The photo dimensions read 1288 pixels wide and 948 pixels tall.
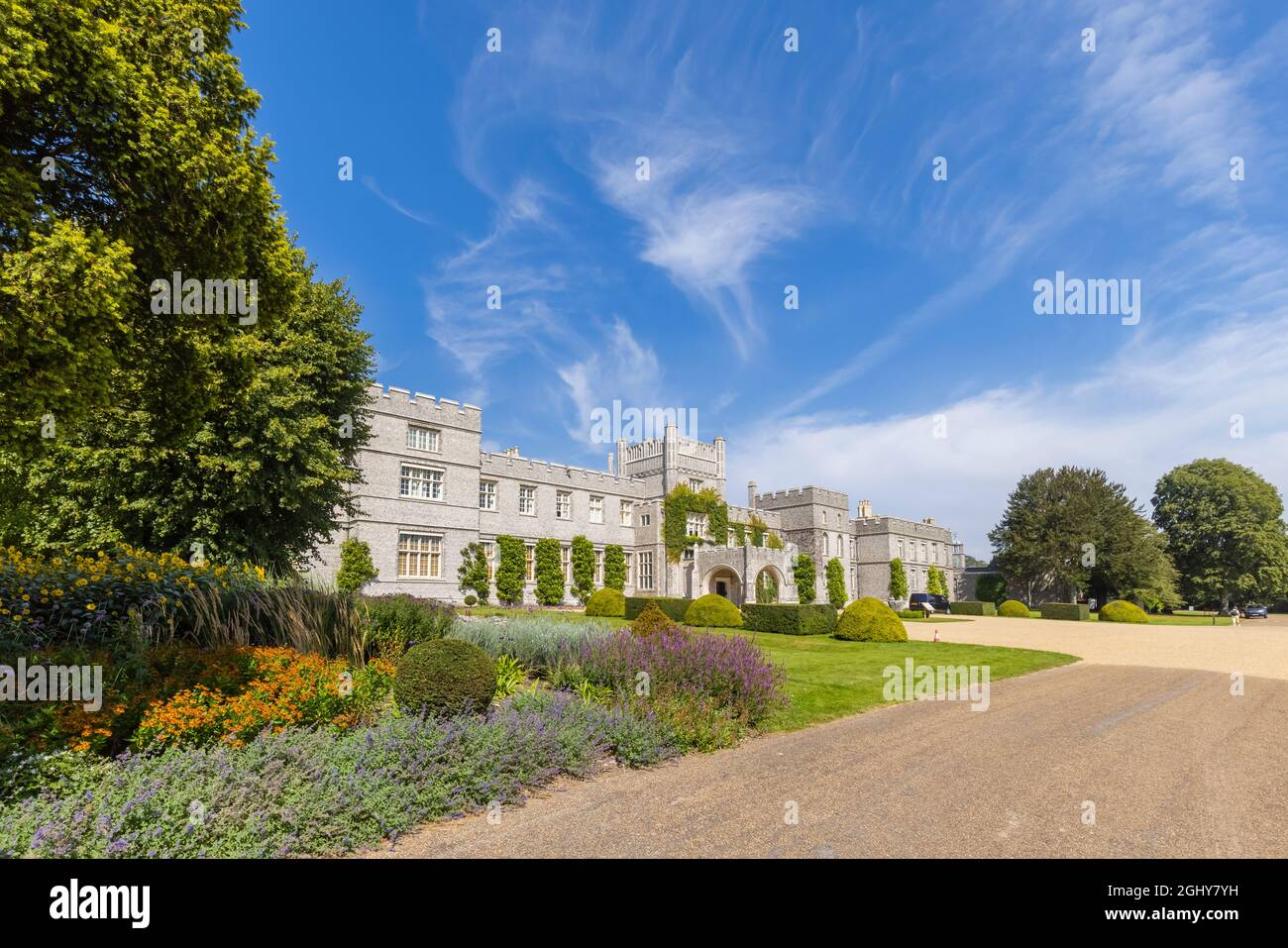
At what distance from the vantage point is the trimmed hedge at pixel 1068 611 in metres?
37.4

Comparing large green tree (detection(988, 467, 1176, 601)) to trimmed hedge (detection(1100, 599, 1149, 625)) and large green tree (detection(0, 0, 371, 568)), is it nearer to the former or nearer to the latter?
trimmed hedge (detection(1100, 599, 1149, 625))

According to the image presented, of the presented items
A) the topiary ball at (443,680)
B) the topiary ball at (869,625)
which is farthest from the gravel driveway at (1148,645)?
the topiary ball at (443,680)

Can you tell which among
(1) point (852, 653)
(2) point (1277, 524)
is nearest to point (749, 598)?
(1) point (852, 653)

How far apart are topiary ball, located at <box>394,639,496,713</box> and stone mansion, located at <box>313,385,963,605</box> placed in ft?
43.9

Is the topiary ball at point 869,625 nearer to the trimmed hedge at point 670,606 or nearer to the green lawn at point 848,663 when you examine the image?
the green lawn at point 848,663

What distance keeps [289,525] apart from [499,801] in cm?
1356

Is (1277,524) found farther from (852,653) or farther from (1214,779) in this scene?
(1214,779)

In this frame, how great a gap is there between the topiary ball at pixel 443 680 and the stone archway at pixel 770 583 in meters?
30.6

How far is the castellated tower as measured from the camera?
38.6m

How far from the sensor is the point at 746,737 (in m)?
8.14

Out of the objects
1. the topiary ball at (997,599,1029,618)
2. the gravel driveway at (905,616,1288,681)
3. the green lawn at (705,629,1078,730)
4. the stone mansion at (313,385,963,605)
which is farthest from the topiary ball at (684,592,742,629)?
the topiary ball at (997,599,1029,618)

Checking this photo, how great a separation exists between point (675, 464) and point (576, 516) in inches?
281
